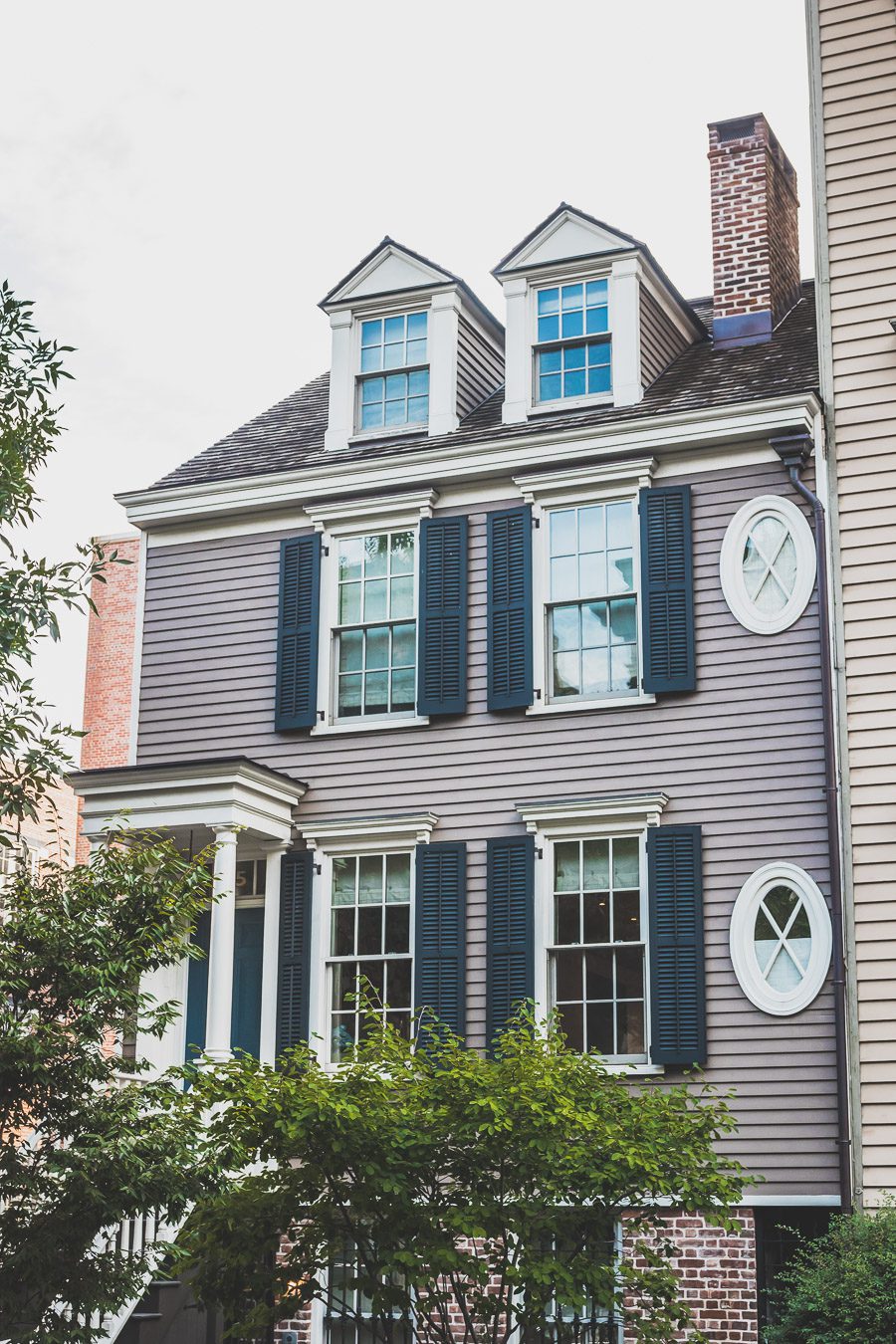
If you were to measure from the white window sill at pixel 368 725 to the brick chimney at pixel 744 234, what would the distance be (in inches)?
192

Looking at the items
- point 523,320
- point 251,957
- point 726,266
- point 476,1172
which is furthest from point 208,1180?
point 726,266

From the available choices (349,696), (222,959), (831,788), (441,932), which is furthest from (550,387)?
(222,959)

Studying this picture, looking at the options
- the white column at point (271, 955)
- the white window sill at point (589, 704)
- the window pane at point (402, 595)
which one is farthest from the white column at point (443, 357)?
the white column at point (271, 955)

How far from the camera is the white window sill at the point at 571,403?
15500 mm

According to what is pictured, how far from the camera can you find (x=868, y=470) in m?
13.4

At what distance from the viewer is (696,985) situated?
13.4 meters

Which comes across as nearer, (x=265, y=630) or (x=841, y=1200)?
(x=841, y=1200)

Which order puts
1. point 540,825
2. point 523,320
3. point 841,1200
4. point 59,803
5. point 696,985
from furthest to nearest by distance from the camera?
1. point 59,803
2. point 523,320
3. point 540,825
4. point 696,985
5. point 841,1200

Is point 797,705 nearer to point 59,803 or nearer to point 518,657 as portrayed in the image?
point 518,657

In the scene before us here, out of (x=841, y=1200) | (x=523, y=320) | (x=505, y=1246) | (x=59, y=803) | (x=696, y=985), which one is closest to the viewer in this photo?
(x=505, y=1246)

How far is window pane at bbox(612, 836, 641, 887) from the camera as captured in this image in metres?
14.1

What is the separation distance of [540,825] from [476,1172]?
5247 millimetres

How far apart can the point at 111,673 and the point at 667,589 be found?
52.4ft

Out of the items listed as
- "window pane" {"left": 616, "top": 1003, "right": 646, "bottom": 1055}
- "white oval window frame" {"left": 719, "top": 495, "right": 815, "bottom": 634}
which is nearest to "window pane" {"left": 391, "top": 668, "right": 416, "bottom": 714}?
"white oval window frame" {"left": 719, "top": 495, "right": 815, "bottom": 634}
